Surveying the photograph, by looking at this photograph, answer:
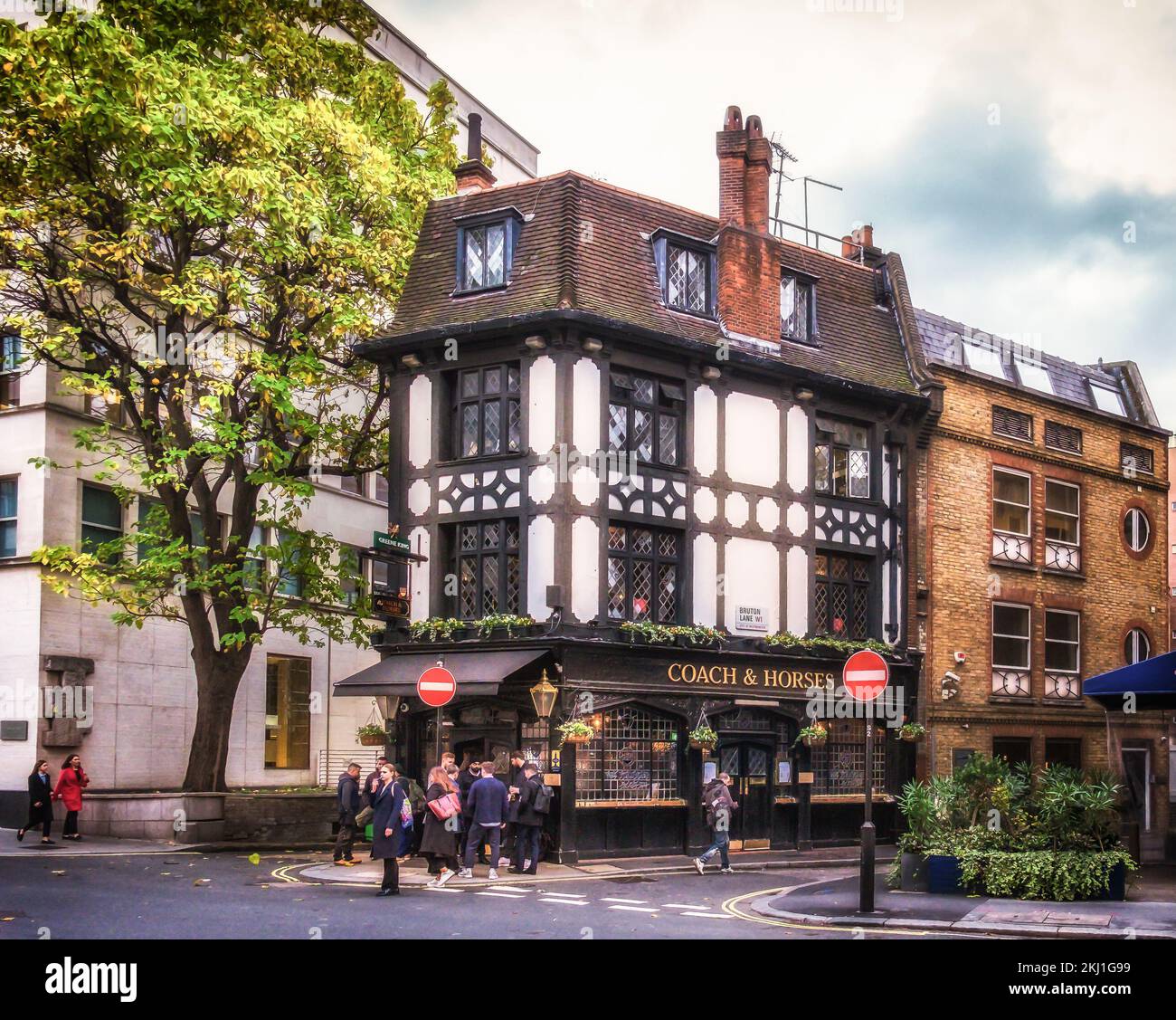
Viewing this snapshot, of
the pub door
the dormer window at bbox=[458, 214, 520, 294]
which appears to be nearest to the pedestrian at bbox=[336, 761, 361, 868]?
the pub door

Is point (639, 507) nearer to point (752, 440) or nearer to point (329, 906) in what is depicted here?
point (752, 440)

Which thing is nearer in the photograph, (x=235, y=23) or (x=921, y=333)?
(x=235, y=23)

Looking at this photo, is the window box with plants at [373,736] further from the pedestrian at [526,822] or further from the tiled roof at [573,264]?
the tiled roof at [573,264]

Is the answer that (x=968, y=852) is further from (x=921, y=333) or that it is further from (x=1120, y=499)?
(x=1120, y=499)

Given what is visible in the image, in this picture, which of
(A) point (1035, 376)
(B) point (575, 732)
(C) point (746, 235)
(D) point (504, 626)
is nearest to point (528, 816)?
(B) point (575, 732)

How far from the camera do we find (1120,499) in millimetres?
37844

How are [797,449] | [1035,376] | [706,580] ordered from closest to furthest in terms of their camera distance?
1. [706,580]
2. [797,449]
3. [1035,376]

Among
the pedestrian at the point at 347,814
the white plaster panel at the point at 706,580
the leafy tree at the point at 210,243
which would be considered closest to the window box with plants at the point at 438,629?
the leafy tree at the point at 210,243

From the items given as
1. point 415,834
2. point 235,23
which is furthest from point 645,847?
point 235,23

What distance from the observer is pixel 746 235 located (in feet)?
98.5

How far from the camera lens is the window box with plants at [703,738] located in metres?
27.4

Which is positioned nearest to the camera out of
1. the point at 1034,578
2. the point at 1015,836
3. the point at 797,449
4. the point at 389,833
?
the point at 389,833

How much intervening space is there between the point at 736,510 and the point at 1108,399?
48.5 ft
